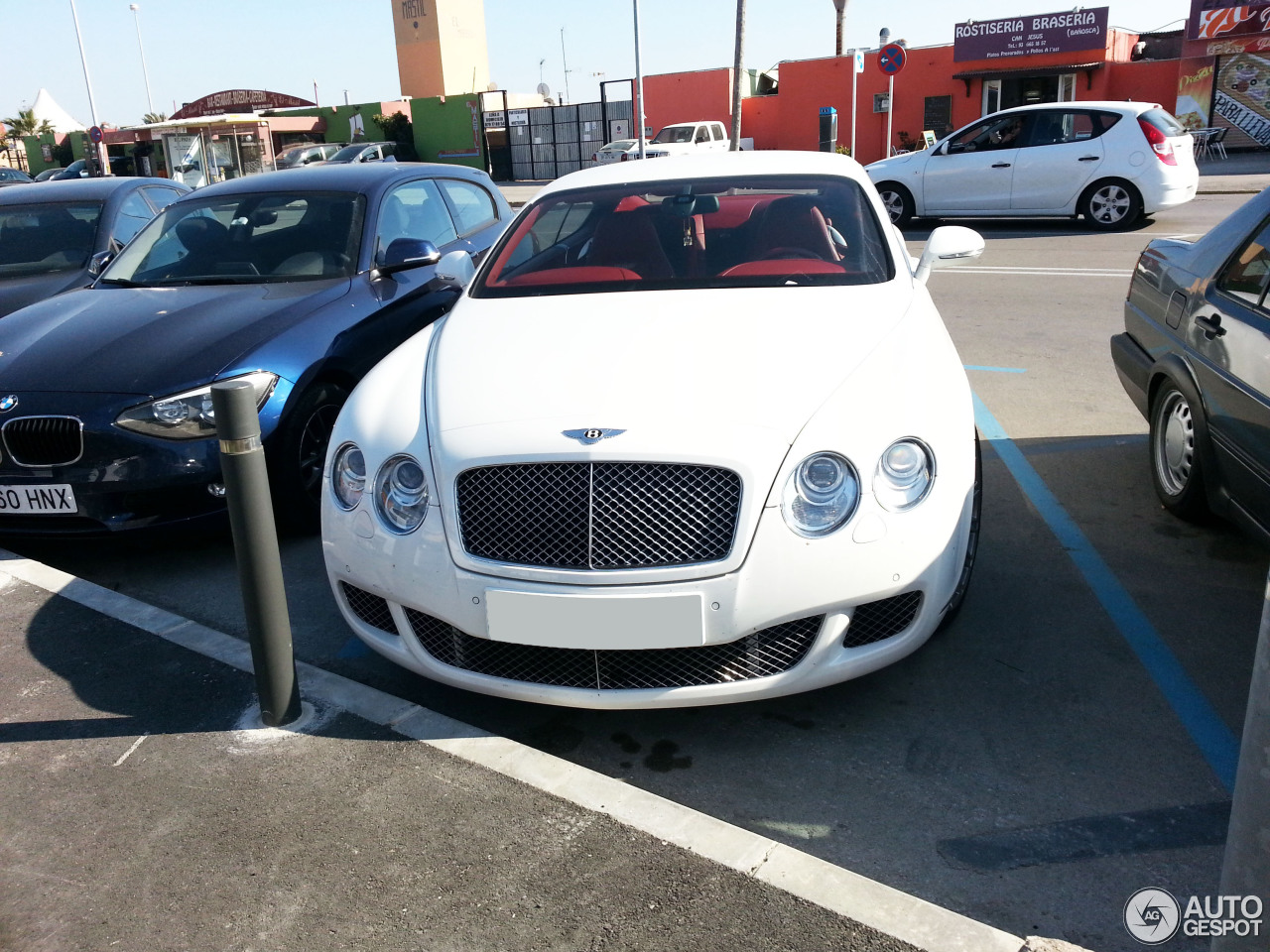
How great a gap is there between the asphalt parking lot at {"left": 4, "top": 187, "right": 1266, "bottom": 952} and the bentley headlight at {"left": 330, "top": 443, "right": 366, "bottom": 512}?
2.23ft

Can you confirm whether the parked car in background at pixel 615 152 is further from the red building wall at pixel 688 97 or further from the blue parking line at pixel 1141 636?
the blue parking line at pixel 1141 636

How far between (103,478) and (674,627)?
2608mm

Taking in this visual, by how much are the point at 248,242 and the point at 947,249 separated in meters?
3.48

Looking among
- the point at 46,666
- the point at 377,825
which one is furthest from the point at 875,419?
the point at 46,666

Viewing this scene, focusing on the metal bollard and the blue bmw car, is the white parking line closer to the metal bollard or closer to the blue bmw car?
the blue bmw car

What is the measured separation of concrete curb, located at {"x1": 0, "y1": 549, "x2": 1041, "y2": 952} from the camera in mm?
2127

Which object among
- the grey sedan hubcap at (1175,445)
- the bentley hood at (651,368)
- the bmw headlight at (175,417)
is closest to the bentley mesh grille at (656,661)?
the bentley hood at (651,368)

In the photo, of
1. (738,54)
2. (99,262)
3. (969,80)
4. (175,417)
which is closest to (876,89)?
(969,80)

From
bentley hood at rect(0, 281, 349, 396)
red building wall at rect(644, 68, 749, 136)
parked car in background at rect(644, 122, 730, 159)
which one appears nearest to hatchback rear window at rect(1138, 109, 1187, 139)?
bentley hood at rect(0, 281, 349, 396)

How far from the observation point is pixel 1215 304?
388cm

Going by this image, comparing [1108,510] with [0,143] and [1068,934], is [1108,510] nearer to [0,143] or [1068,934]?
[1068,934]

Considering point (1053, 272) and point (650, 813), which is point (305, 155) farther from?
point (650, 813)

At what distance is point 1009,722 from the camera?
3014 mm

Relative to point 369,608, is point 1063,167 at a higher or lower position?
higher
